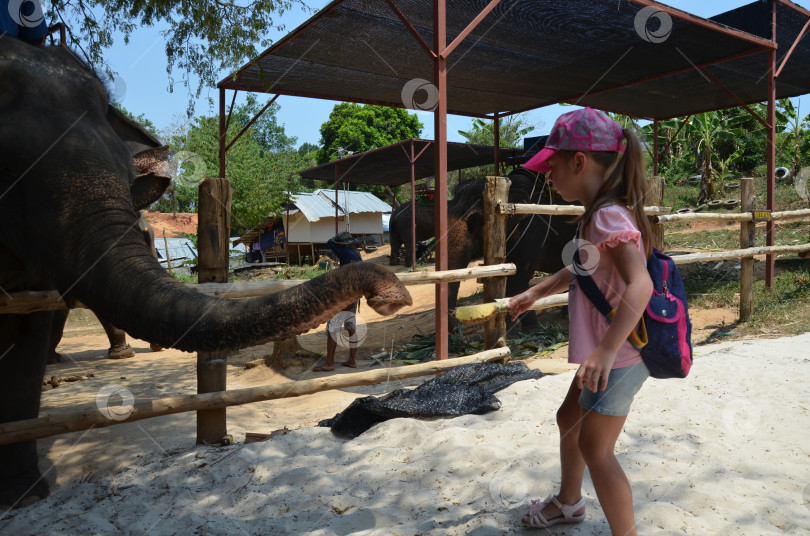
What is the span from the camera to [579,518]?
7.32 ft

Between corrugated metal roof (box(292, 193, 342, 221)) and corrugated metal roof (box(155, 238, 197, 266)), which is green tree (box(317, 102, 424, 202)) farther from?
corrugated metal roof (box(155, 238, 197, 266))

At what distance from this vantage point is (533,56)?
Answer: 7.82 m

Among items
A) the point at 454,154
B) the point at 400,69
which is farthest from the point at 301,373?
the point at 454,154

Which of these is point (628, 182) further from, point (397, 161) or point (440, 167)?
point (397, 161)

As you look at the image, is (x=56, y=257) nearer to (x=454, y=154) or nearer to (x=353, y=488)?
(x=353, y=488)

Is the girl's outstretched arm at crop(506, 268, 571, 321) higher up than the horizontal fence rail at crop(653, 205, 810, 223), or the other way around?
the horizontal fence rail at crop(653, 205, 810, 223)

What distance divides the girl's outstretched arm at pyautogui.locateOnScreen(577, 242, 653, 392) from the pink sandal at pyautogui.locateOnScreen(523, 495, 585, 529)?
0.73m

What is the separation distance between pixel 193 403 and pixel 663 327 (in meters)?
2.80

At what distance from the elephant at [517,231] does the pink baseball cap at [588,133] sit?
6.15 metres

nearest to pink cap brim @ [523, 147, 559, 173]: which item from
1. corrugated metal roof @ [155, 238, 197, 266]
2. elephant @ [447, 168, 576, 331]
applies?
elephant @ [447, 168, 576, 331]

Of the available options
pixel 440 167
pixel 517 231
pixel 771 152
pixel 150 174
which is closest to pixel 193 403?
pixel 150 174

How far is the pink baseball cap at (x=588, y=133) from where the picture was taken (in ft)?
6.06

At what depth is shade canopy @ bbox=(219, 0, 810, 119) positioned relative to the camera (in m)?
6.32

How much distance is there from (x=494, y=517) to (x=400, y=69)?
7.07m
